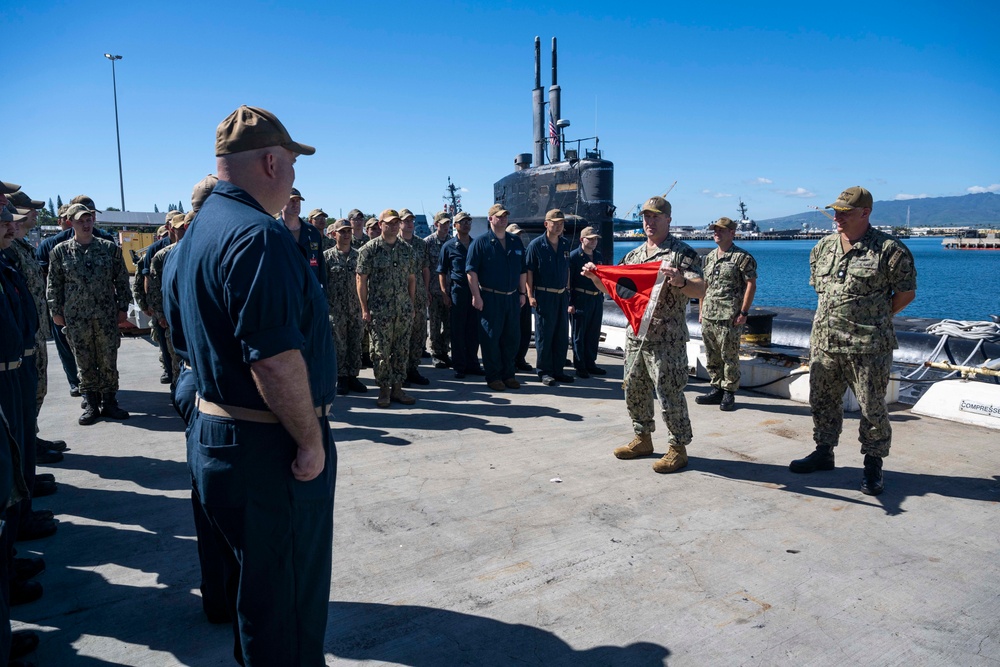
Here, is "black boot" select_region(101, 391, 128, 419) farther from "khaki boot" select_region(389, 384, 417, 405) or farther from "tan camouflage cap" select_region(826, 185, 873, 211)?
"tan camouflage cap" select_region(826, 185, 873, 211)

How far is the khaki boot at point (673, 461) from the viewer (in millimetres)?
4684

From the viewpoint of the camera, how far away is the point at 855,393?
4461mm

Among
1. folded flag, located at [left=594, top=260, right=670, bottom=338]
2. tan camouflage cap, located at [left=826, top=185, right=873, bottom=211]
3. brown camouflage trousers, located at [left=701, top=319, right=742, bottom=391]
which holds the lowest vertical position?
brown camouflage trousers, located at [left=701, top=319, right=742, bottom=391]

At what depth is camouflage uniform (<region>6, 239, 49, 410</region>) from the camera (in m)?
5.09

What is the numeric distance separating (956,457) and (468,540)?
3837 millimetres

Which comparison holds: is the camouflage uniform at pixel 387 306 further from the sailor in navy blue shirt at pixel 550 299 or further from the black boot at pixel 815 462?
the black boot at pixel 815 462

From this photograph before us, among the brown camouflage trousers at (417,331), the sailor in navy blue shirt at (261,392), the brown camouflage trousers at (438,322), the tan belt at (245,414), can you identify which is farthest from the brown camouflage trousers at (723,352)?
the tan belt at (245,414)

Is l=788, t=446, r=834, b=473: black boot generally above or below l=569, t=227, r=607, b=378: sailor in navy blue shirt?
below

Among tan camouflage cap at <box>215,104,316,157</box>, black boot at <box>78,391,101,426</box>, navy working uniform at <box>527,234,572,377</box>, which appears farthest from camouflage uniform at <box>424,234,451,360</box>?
tan camouflage cap at <box>215,104,316,157</box>

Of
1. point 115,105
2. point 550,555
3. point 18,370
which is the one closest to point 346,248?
point 18,370

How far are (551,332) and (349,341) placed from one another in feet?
7.72

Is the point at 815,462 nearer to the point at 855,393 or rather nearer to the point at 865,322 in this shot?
the point at 855,393

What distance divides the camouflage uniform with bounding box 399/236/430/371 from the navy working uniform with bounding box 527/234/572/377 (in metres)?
1.39

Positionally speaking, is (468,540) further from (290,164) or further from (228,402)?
(290,164)
